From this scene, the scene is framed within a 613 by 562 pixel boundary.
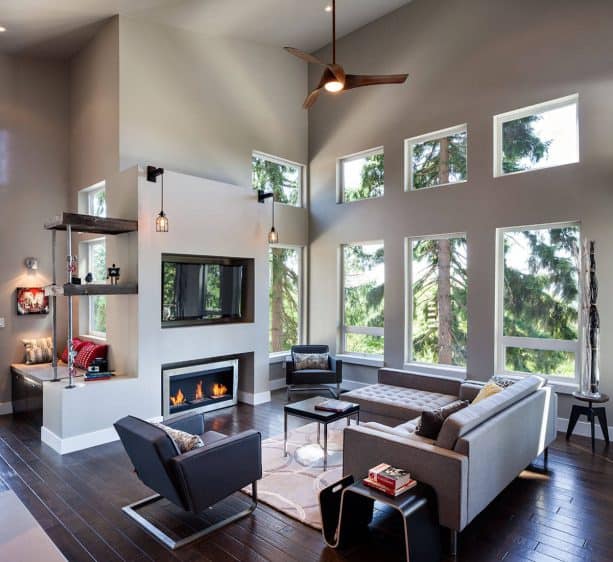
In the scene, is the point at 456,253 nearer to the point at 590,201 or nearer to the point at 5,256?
the point at 590,201

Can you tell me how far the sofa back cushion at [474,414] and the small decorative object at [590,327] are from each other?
56.0 inches

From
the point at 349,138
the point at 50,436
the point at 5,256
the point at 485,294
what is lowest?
the point at 50,436

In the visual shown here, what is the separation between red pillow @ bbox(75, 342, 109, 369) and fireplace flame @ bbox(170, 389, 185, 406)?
1.05 metres

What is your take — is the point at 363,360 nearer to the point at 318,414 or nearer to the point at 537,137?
the point at 318,414

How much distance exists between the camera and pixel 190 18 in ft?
19.3

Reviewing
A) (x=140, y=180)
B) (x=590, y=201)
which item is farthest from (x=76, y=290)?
(x=590, y=201)

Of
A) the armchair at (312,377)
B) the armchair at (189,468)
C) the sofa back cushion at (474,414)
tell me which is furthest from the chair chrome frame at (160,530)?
the armchair at (312,377)

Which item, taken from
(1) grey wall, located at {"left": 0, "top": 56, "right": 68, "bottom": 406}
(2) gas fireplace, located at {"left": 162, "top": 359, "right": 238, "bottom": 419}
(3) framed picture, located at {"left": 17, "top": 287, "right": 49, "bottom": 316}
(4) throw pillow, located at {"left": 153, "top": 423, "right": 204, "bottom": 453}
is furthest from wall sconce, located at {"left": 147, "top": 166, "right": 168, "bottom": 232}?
(4) throw pillow, located at {"left": 153, "top": 423, "right": 204, "bottom": 453}

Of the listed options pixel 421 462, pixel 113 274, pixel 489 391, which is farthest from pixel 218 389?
pixel 421 462

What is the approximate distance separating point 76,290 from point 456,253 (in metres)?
4.80

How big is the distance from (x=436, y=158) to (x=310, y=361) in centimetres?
352

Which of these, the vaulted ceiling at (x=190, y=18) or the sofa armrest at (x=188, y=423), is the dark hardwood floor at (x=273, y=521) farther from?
the vaulted ceiling at (x=190, y=18)

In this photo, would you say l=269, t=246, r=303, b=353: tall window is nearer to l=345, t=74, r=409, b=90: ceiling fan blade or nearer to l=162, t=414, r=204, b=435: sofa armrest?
l=162, t=414, r=204, b=435: sofa armrest

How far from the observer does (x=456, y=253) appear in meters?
6.11
